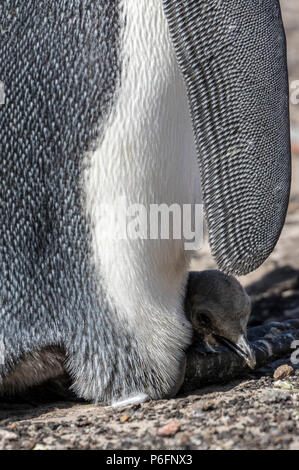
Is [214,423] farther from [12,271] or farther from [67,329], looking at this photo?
[12,271]

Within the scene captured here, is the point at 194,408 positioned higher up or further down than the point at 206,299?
further down

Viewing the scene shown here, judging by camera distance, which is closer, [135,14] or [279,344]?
[135,14]

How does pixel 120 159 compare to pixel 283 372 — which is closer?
pixel 120 159

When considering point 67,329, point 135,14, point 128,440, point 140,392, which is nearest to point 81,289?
point 67,329

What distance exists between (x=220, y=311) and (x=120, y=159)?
28.9 inches

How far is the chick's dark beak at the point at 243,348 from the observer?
9.24 feet

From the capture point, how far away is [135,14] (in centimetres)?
244

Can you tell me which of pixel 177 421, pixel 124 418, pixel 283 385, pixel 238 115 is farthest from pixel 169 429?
pixel 238 115

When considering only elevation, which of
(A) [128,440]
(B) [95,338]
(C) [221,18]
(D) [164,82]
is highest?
(C) [221,18]

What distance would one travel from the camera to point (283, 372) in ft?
9.43

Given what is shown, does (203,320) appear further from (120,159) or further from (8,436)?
(8,436)

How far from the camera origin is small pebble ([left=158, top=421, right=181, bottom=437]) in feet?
6.97

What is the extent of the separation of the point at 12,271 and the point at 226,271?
0.73 m

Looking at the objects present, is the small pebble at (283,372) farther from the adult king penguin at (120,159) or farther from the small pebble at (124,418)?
the small pebble at (124,418)
